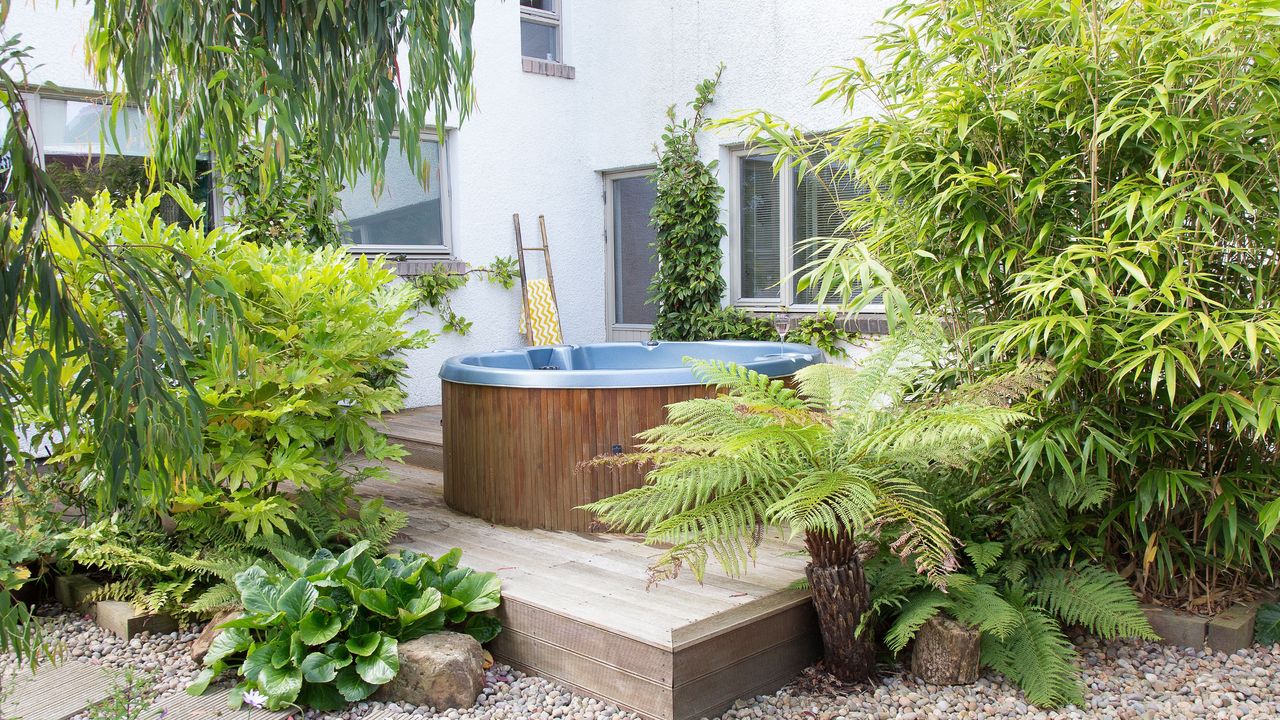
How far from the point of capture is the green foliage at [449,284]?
675 centimetres

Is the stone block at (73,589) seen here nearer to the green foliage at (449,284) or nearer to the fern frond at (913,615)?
the fern frond at (913,615)

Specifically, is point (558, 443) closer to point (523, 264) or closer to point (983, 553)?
point (983, 553)

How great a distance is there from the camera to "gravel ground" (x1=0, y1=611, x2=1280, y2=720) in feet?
8.60

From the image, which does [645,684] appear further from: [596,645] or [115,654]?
[115,654]

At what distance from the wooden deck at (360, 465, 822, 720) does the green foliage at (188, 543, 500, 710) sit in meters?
0.18

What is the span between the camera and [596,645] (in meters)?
2.68

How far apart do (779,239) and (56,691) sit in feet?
17.2

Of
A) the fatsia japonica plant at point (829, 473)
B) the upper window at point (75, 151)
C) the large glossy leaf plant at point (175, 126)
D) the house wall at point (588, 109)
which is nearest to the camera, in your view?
the large glossy leaf plant at point (175, 126)

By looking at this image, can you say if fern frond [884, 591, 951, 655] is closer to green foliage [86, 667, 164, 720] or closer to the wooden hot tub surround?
the wooden hot tub surround

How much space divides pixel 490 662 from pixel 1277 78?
271 centimetres

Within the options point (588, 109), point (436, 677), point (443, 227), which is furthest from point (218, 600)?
point (588, 109)

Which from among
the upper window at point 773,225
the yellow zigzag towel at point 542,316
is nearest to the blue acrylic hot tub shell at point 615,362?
the upper window at point 773,225

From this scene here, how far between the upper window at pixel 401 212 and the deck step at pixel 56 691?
13.3 feet

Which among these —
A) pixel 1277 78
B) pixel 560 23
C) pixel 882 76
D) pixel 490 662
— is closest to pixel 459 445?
pixel 490 662
